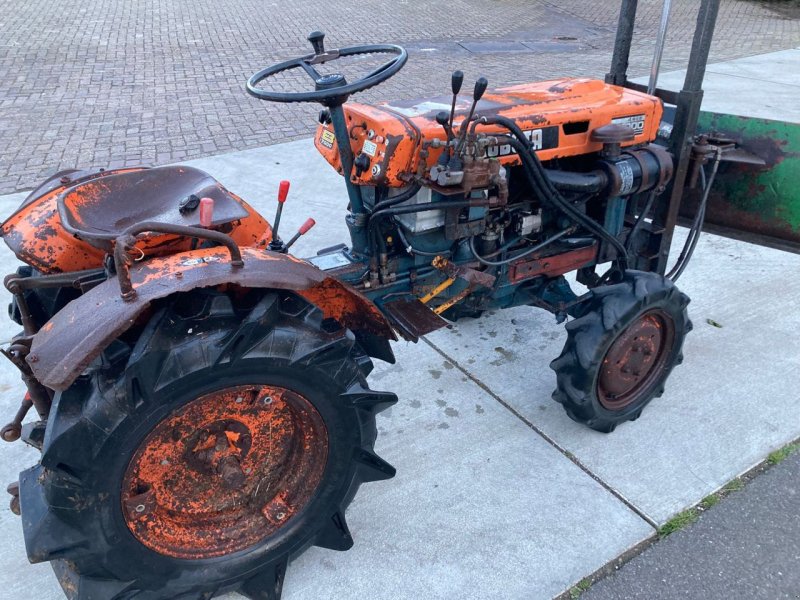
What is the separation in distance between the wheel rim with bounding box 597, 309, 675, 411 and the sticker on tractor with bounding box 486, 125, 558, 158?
773mm

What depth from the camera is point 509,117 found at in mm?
2355

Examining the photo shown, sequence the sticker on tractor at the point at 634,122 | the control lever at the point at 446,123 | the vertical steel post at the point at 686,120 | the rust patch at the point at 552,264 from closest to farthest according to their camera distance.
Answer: the control lever at the point at 446,123 → the vertical steel post at the point at 686,120 → the sticker on tractor at the point at 634,122 → the rust patch at the point at 552,264

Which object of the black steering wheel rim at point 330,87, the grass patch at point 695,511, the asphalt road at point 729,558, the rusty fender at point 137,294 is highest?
the black steering wheel rim at point 330,87

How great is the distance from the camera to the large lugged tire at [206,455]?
161 centimetres

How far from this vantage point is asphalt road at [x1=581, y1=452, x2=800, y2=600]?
2.09 m

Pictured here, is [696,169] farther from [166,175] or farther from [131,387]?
[131,387]

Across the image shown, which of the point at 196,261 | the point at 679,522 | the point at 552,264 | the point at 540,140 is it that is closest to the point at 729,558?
the point at 679,522

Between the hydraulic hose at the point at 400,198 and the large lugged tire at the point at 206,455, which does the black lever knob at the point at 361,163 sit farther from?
the large lugged tire at the point at 206,455

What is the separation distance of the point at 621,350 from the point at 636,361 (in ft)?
0.43

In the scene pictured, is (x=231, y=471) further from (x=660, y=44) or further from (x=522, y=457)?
(x=660, y=44)

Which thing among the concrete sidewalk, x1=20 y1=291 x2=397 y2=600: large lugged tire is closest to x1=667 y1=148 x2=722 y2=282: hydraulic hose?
the concrete sidewalk

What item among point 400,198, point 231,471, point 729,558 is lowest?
point 729,558

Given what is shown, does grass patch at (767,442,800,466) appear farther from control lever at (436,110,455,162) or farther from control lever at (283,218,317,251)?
control lever at (283,218,317,251)

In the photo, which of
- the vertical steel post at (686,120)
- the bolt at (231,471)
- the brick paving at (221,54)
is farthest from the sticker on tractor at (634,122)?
the brick paving at (221,54)
